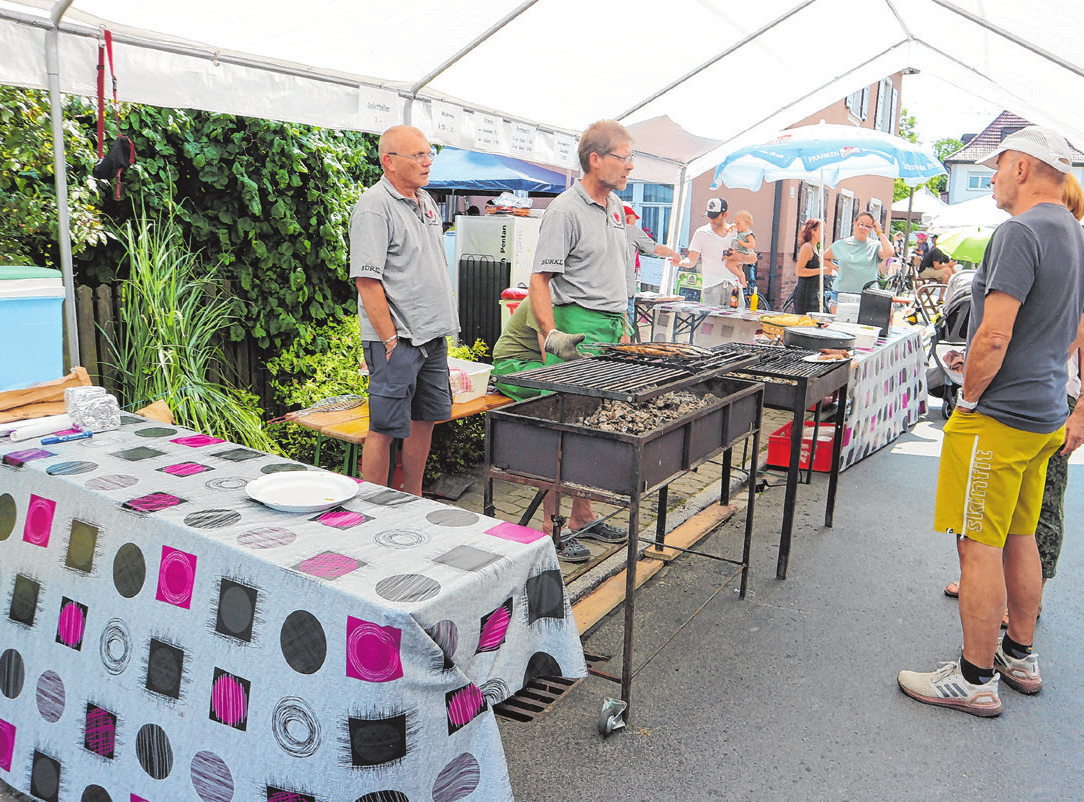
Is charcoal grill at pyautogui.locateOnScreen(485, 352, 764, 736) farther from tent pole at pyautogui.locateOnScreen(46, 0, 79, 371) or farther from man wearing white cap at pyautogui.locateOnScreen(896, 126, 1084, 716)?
tent pole at pyautogui.locateOnScreen(46, 0, 79, 371)

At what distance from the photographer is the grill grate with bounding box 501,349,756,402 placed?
2.85 meters

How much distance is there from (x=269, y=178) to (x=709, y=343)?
4.83m

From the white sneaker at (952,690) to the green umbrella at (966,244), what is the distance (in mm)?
11412

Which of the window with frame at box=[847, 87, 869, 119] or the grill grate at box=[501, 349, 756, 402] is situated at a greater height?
the window with frame at box=[847, 87, 869, 119]

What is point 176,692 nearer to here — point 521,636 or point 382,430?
point 521,636

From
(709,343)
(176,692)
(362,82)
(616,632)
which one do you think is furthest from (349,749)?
(709,343)

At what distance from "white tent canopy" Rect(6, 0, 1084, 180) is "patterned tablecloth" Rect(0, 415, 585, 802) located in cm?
199

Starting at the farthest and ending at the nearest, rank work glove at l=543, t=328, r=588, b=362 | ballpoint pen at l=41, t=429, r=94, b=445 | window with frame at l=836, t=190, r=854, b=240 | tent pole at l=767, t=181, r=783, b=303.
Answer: window with frame at l=836, t=190, r=854, b=240, tent pole at l=767, t=181, r=783, b=303, work glove at l=543, t=328, r=588, b=362, ballpoint pen at l=41, t=429, r=94, b=445

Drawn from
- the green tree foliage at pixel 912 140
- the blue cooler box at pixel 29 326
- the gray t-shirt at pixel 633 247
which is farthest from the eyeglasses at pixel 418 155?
the green tree foliage at pixel 912 140

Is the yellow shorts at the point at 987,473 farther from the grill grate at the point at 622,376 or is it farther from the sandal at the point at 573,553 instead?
the sandal at the point at 573,553

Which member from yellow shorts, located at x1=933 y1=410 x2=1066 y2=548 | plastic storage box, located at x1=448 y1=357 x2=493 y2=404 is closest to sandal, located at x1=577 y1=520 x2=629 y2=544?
plastic storage box, located at x1=448 y1=357 x2=493 y2=404

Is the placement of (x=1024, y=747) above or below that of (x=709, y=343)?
below

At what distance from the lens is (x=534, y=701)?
2418 millimetres

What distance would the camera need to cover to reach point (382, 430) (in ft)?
12.6
